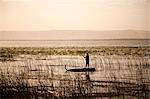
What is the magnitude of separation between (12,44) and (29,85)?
0.30 metres

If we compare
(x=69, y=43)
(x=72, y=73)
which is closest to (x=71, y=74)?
(x=72, y=73)

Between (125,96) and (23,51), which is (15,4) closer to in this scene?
(23,51)

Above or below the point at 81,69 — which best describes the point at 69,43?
above

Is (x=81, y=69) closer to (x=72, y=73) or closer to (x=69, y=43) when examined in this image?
(x=72, y=73)

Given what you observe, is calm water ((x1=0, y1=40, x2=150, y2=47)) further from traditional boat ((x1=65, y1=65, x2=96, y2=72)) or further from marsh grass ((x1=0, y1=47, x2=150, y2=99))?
traditional boat ((x1=65, y1=65, x2=96, y2=72))

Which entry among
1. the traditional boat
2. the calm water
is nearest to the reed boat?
the traditional boat

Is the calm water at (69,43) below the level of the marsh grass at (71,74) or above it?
above

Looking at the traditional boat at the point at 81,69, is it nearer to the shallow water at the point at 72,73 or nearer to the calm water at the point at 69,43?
the shallow water at the point at 72,73

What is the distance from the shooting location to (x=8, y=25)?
2018mm

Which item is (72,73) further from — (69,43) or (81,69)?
(69,43)

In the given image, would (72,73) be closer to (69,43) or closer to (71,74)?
(71,74)

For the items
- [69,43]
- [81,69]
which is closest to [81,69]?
[81,69]

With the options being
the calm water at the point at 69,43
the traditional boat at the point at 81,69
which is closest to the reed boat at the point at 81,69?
the traditional boat at the point at 81,69

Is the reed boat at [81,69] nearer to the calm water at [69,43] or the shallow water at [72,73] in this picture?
the shallow water at [72,73]
